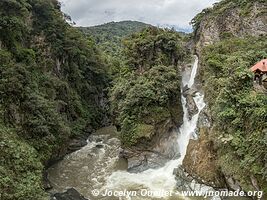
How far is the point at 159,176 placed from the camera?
2208 cm

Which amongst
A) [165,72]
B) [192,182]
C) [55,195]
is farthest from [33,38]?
[192,182]

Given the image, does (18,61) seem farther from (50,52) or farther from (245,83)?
(245,83)

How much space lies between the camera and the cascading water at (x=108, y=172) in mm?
20938

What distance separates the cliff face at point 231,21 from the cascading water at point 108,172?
29.2 ft

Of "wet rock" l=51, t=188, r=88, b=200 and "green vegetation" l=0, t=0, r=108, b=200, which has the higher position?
"green vegetation" l=0, t=0, r=108, b=200

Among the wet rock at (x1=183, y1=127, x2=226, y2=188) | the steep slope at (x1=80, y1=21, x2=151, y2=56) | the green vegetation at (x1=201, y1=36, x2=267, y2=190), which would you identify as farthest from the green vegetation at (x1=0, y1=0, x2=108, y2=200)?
the green vegetation at (x1=201, y1=36, x2=267, y2=190)

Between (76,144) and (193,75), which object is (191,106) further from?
(76,144)

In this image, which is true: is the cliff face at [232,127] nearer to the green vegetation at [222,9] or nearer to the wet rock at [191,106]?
the wet rock at [191,106]

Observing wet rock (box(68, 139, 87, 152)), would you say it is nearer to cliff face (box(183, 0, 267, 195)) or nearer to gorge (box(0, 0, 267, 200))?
gorge (box(0, 0, 267, 200))

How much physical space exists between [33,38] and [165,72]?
13.5 meters

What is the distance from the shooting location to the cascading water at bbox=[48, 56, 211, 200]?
20938 mm

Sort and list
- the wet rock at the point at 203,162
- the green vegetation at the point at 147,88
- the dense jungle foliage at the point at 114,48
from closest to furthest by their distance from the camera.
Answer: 1. the wet rock at the point at 203,162
2. the green vegetation at the point at 147,88
3. the dense jungle foliage at the point at 114,48

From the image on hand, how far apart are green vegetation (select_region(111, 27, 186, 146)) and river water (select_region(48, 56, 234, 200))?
1.80 metres

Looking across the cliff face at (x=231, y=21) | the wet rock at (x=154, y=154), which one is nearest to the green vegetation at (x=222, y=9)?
the cliff face at (x=231, y=21)
